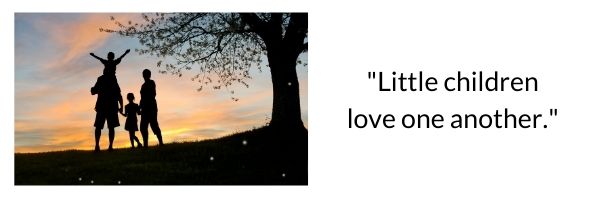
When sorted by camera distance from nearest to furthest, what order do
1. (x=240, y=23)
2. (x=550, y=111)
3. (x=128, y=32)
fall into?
(x=550, y=111), (x=128, y=32), (x=240, y=23)

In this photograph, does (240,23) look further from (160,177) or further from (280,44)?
(160,177)

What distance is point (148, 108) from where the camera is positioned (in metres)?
16.8

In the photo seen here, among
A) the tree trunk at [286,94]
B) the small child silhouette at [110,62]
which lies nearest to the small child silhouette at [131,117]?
the small child silhouette at [110,62]

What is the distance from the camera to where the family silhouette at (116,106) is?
16406mm

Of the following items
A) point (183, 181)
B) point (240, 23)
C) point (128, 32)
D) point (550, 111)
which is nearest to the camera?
point (550, 111)

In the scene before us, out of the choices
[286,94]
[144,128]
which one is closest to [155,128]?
[144,128]

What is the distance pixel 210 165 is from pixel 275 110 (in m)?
1.76

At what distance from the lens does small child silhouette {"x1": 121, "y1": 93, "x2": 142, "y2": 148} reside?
17.1 metres

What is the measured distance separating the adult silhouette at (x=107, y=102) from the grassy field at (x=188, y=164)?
0.48m

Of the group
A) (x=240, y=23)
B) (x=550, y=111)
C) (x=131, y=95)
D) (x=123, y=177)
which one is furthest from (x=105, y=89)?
(x=550, y=111)

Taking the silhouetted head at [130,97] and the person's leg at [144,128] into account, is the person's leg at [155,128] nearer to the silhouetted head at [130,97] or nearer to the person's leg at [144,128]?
the person's leg at [144,128]

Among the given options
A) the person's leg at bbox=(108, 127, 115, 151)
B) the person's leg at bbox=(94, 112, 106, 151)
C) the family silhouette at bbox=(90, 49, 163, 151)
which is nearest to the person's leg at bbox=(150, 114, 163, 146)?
the family silhouette at bbox=(90, 49, 163, 151)

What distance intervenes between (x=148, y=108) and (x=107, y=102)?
0.79m

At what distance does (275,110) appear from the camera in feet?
56.7
